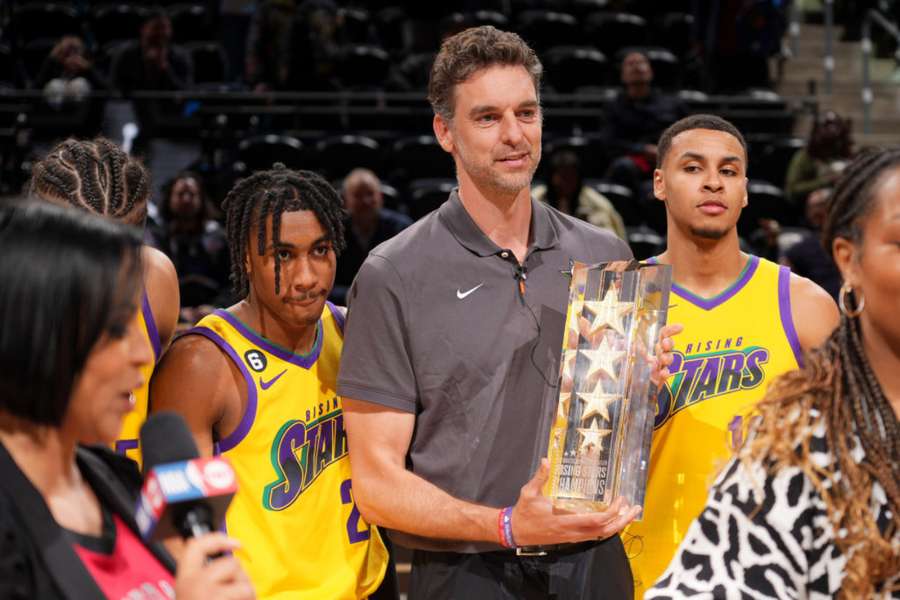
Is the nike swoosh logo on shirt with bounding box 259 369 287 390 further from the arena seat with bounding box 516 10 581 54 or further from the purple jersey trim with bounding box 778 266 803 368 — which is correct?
the arena seat with bounding box 516 10 581 54

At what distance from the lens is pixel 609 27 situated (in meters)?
10.9

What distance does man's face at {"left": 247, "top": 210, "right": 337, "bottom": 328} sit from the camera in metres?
2.87

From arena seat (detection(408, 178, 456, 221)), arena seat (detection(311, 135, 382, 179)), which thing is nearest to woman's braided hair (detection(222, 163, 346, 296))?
arena seat (detection(408, 178, 456, 221))

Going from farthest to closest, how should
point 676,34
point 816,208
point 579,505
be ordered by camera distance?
point 676,34 < point 816,208 < point 579,505

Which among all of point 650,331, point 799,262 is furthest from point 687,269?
point 799,262

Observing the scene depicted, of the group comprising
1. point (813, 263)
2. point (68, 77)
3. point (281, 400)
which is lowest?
point (813, 263)

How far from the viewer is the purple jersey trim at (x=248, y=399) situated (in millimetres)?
2775

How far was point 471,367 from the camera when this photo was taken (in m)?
2.72

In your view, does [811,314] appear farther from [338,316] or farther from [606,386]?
[338,316]

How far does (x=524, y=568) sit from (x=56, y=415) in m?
1.37

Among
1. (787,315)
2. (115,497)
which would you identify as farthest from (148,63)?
(115,497)

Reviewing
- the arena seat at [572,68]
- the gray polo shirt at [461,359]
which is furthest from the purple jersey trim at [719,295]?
the arena seat at [572,68]

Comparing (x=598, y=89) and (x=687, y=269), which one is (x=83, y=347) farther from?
(x=598, y=89)

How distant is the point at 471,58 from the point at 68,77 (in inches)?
247
